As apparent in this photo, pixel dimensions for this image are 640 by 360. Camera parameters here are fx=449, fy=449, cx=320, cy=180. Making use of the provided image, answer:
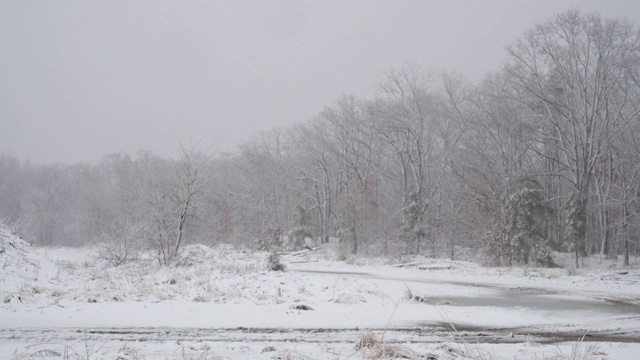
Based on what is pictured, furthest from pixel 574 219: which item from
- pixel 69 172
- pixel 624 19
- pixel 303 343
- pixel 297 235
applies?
pixel 69 172

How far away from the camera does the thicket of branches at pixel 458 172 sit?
27.2 metres

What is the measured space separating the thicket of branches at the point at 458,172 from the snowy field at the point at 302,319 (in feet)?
33.8

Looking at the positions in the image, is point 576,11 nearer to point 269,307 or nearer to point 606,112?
point 606,112

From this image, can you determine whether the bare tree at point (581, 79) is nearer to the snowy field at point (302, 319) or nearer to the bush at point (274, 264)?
the snowy field at point (302, 319)

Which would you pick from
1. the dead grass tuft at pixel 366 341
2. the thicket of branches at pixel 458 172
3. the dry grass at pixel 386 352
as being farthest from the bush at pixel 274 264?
the dry grass at pixel 386 352

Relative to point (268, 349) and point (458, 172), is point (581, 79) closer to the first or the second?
point (458, 172)

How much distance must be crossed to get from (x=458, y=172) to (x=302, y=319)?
31.6 m

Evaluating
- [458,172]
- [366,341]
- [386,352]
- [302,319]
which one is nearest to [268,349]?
[366,341]

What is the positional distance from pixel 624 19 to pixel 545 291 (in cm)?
2127

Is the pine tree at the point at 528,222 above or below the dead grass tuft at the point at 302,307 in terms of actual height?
above

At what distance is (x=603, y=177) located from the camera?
31422mm

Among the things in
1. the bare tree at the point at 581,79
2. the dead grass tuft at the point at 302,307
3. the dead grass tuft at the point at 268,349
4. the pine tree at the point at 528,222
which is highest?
the bare tree at the point at 581,79

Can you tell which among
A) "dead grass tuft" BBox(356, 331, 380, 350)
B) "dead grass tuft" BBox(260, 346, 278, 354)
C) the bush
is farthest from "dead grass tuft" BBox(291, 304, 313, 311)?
the bush

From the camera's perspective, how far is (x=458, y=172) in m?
38.2
